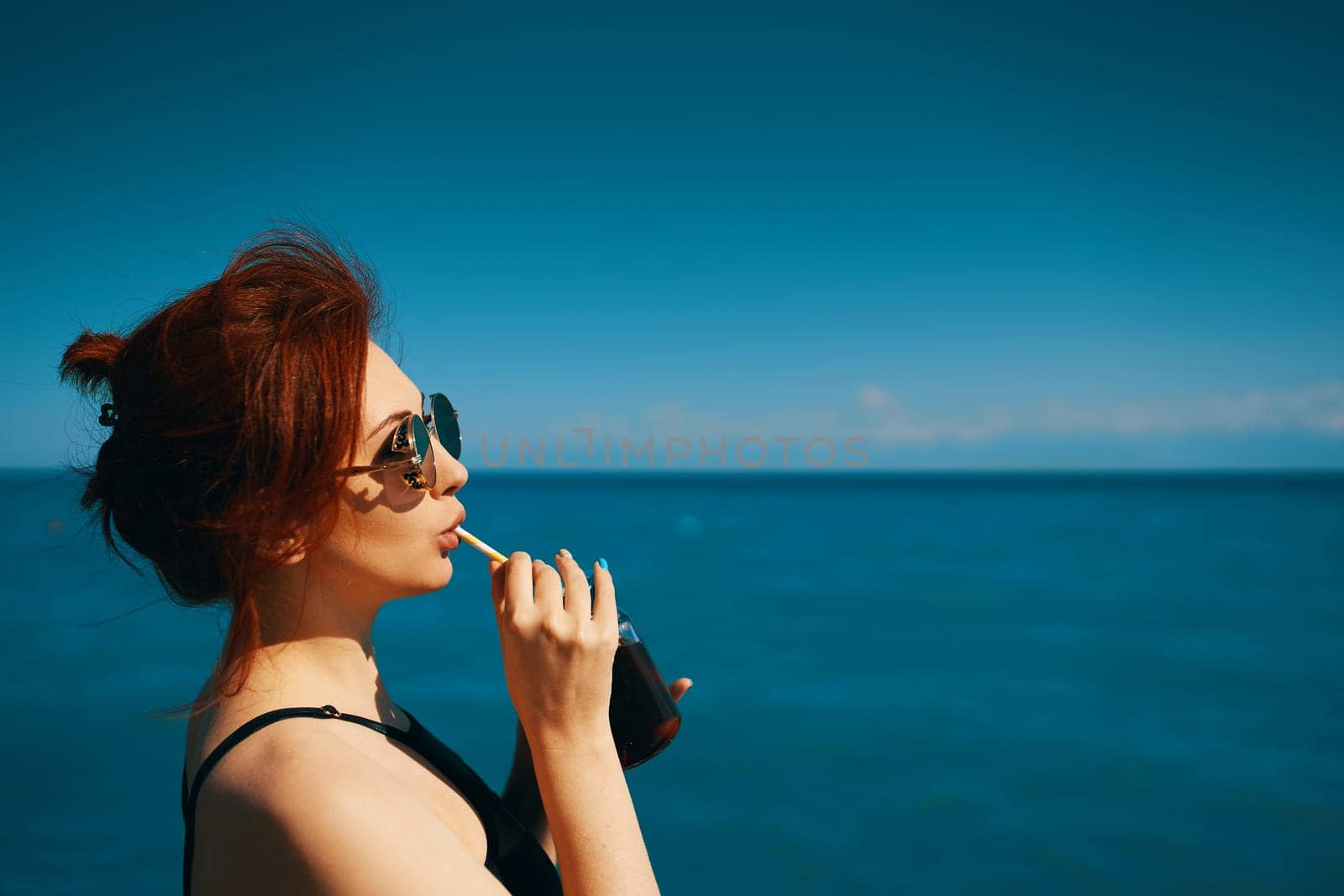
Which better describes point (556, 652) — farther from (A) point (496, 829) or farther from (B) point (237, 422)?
(B) point (237, 422)

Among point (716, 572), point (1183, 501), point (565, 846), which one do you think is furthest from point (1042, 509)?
point (565, 846)

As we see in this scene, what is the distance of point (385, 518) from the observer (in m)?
1.36

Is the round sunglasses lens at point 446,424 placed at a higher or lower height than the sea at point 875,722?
higher

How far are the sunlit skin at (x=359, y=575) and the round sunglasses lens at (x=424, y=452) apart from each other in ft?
0.06

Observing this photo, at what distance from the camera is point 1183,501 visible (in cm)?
5969

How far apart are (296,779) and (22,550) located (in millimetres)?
29453

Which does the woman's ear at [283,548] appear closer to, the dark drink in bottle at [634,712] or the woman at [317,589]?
the woman at [317,589]

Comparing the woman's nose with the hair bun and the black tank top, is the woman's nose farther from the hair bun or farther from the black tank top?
the hair bun

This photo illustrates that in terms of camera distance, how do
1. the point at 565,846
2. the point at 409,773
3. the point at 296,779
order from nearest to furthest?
1. the point at 296,779
2. the point at 565,846
3. the point at 409,773

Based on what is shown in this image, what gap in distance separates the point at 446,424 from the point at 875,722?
9.38 meters

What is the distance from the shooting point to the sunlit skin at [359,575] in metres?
1.32

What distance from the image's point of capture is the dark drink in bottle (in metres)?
1.65

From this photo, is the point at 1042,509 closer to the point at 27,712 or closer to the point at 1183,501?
the point at 1183,501

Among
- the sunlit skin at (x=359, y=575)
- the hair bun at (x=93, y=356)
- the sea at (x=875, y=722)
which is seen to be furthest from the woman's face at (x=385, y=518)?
the sea at (x=875, y=722)
